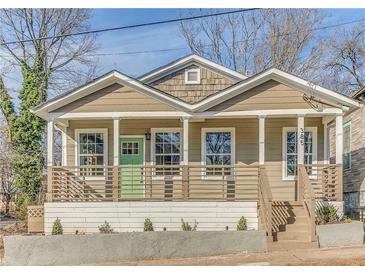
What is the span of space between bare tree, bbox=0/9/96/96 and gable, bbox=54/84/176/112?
4.89 feet

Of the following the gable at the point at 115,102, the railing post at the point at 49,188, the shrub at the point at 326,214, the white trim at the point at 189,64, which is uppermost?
the white trim at the point at 189,64

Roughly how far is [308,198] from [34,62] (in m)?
8.95

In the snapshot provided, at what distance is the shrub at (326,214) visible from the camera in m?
9.79

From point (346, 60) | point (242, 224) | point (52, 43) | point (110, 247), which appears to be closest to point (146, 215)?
point (110, 247)

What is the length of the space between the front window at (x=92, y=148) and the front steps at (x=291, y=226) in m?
4.81

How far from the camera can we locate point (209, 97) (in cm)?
1080

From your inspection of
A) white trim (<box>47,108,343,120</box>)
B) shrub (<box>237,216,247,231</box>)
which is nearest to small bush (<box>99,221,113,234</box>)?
white trim (<box>47,108,343,120</box>)

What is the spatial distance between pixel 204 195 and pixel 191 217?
109 centimetres

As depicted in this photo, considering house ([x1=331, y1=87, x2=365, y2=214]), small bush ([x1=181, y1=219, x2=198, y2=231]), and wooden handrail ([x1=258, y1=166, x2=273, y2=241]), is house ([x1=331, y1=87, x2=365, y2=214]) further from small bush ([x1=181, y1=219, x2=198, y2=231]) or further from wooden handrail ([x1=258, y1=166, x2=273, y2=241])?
small bush ([x1=181, y1=219, x2=198, y2=231])

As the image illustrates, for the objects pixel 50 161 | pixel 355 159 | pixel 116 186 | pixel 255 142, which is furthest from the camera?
pixel 355 159

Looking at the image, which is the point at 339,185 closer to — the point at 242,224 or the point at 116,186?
the point at 242,224

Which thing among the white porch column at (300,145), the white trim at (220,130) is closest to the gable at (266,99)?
the white porch column at (300,145)

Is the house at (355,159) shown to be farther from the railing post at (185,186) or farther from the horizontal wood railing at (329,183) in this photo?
the railing post at (185,186)

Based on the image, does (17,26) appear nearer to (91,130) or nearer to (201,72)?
(91,130)
